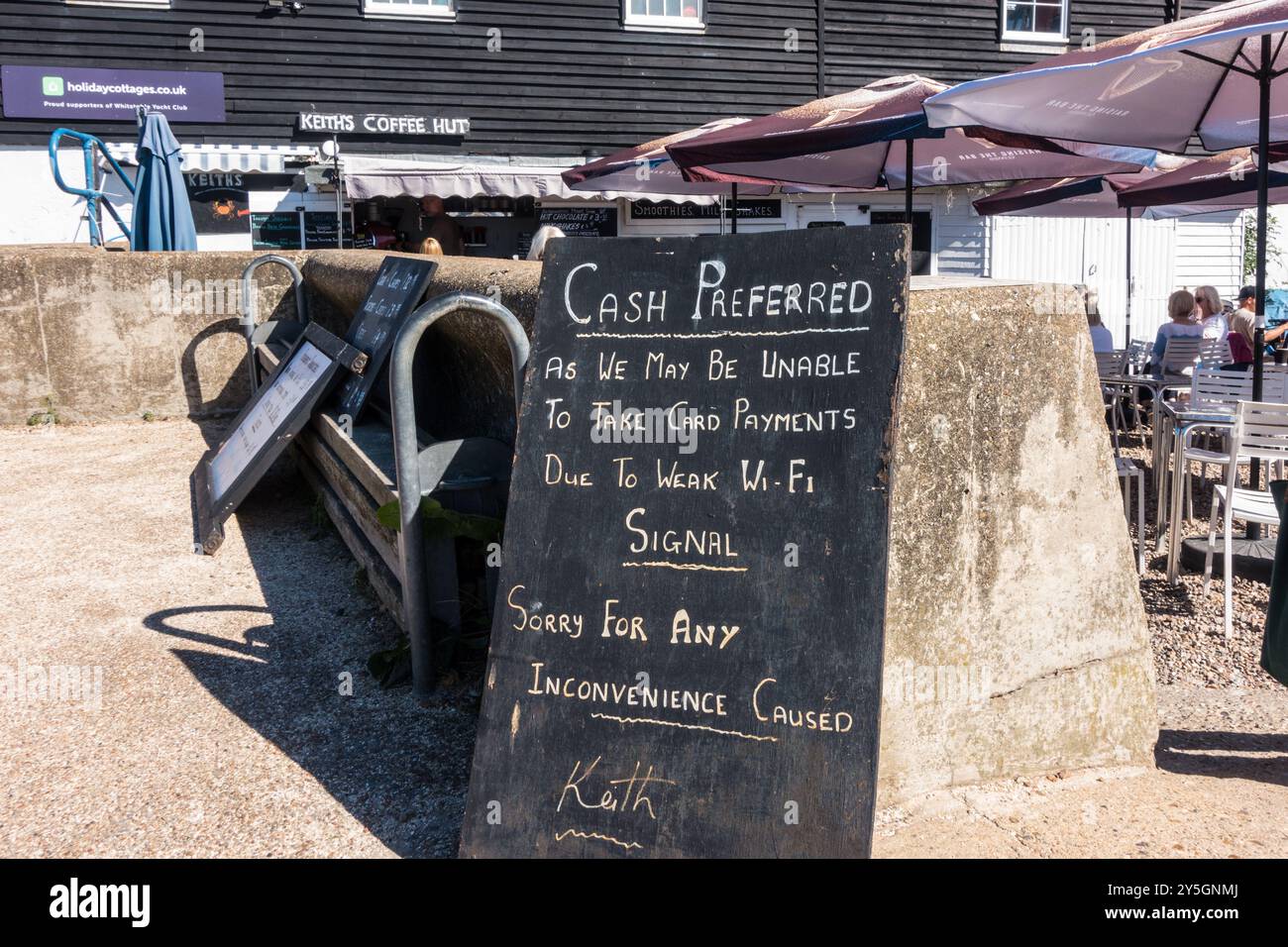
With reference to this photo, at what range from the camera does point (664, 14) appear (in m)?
16.1

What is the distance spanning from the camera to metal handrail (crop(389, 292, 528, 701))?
3021 millimetres

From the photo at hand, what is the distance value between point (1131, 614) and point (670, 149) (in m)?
5.48

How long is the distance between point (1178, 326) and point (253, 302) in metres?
7.79

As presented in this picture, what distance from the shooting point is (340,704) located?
135 inches

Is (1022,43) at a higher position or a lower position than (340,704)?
higher

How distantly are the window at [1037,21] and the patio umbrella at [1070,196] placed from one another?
5.68m

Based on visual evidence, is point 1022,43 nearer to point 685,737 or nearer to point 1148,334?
point 1148,334

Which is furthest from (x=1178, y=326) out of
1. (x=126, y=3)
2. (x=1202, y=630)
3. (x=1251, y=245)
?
(x=126, y=3)

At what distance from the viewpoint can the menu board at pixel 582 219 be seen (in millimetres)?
16172

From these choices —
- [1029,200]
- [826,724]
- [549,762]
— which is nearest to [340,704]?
[549,762]

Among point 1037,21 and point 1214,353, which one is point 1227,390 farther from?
point 1037,21

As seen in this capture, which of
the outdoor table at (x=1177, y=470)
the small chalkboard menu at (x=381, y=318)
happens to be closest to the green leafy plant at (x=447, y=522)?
the small chalkboard menu at (x=381, y=318)
